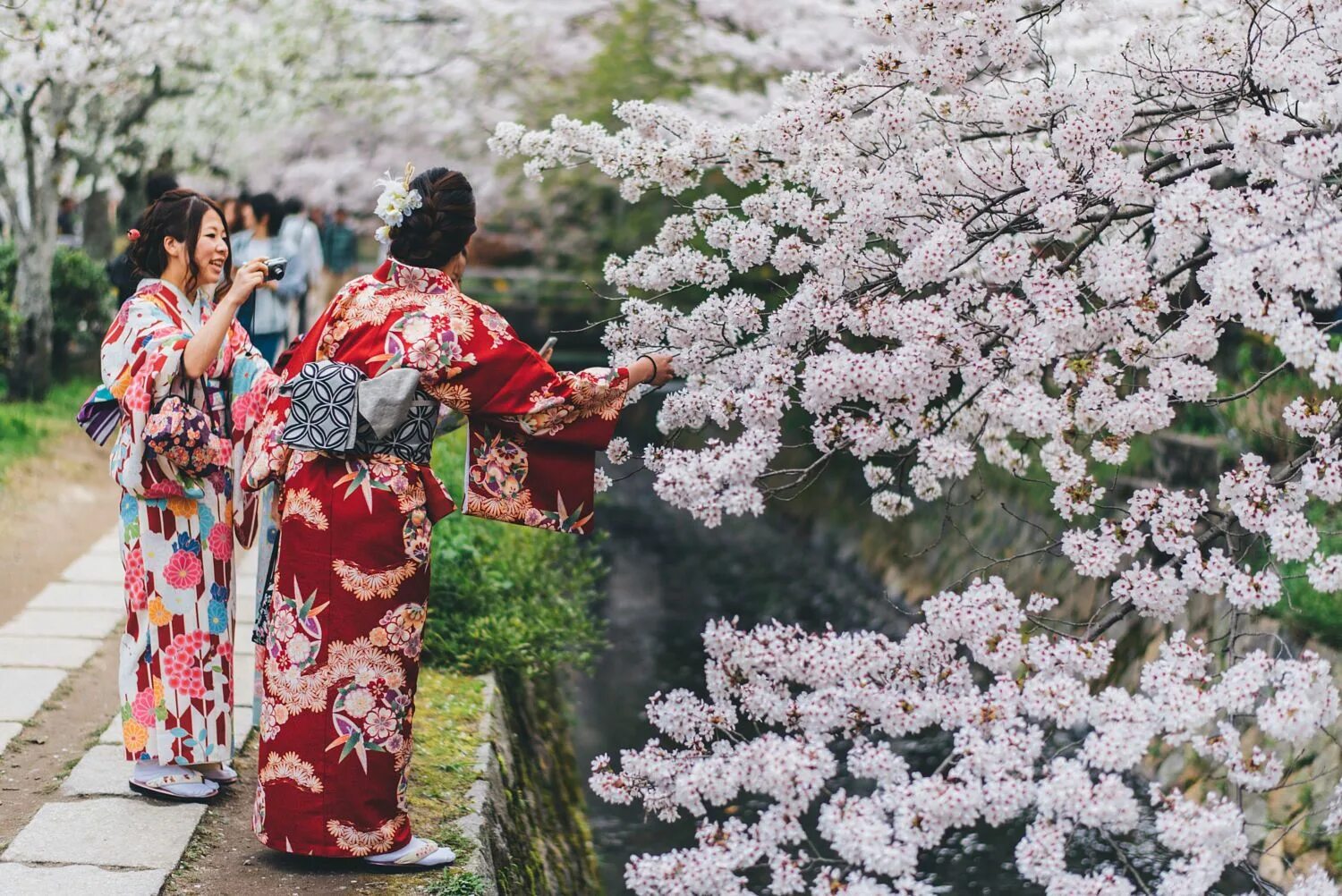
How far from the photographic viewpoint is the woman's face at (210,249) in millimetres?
4199

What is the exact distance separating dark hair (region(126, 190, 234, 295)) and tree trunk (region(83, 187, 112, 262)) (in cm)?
1191

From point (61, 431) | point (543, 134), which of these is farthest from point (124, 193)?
point (543, 134)

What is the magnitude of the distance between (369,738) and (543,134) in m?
2.09

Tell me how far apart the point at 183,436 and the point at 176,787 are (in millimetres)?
1108

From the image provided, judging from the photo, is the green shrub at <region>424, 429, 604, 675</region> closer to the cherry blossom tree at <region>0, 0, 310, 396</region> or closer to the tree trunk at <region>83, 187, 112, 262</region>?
the cherry blossom tree at <region>0, 0, 310, 396</region>

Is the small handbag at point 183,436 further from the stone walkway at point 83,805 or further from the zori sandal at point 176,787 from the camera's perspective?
the stone walkway at point 83,805

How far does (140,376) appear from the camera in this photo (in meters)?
4.06

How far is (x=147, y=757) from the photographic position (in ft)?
13.7

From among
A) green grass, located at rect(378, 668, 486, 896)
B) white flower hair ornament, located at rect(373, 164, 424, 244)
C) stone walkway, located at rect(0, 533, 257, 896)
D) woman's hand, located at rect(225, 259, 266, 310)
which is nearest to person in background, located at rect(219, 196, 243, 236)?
stone walkway, located at rect(0, 533, 257, 896)

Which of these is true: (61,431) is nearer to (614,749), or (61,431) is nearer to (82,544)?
(82,544)

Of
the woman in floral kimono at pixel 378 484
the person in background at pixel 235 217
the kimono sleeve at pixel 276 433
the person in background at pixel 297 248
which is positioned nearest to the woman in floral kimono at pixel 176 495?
the kimono sleeve at pixel 276 433

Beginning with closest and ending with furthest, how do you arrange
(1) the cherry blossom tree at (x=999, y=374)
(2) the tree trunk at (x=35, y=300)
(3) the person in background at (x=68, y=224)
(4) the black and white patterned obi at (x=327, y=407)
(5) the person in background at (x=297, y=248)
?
(1) the cherry blossom tree at (x=999, y=374) < (4) the black and white patterned obi at (x=327, y=407) < (5) the person in background at (x=297, y=248) < (2) the tree trunk at (x=35, y=300) < (3) the person in background at (x=68, y=224)

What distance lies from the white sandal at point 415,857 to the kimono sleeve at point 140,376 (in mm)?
1290

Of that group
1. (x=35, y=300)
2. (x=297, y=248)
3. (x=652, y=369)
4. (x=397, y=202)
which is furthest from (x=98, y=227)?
(x=652, y=369)
